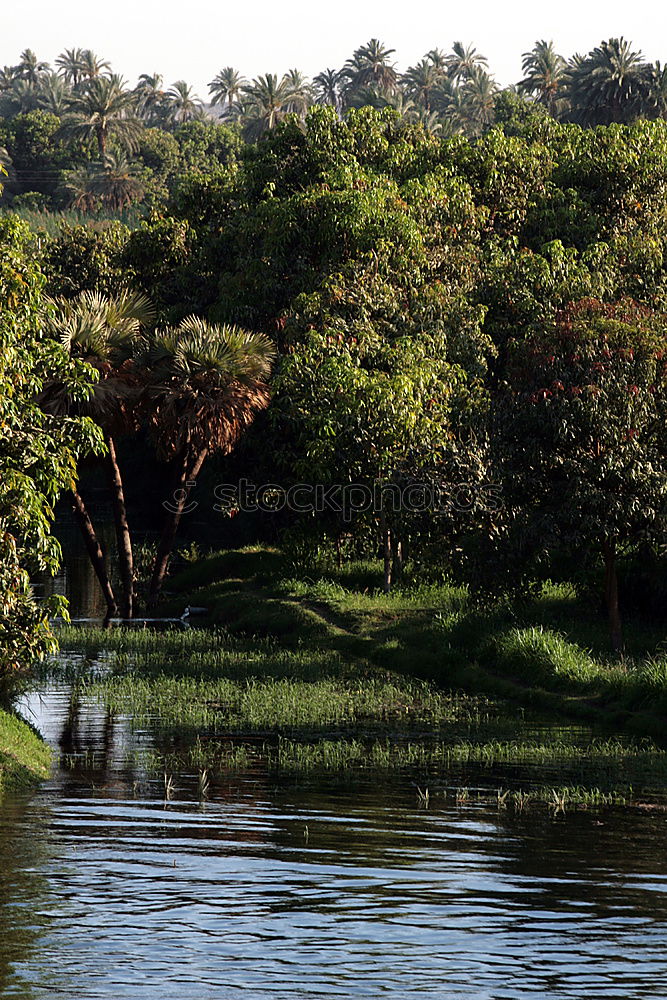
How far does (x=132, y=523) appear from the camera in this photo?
204 feet

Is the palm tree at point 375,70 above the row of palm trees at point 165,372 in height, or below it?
above

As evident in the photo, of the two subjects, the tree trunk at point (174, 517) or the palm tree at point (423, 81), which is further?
the palm tree at point (423, 81)

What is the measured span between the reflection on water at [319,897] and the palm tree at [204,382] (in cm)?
1831

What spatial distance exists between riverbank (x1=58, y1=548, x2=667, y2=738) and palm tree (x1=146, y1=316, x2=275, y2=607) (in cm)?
493

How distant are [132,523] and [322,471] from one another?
108 feet

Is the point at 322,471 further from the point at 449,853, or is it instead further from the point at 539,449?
the point at 449,853

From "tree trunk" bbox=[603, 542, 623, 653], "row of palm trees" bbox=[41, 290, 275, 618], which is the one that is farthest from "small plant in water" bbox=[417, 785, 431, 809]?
"row of palm trees" bbox=[41, 290, 275, 618]

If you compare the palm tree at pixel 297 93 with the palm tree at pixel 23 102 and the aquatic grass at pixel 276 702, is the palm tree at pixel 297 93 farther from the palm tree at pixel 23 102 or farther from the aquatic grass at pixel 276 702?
the aquatic grass at pixel 276 702

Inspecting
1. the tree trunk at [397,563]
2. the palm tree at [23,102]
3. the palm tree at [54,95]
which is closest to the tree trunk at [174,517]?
the tree trunk at [397,563]

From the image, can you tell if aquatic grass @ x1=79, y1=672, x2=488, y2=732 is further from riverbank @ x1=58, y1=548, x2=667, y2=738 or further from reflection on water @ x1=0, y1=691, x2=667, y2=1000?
reflection on water @ x1=0, y1=691, x2=667, y2=1000

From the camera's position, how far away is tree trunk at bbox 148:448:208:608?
37.1 meters

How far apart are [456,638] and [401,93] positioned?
385 ft

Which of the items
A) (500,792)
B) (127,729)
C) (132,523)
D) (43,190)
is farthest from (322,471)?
(43,190)

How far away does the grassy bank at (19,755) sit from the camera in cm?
1645
